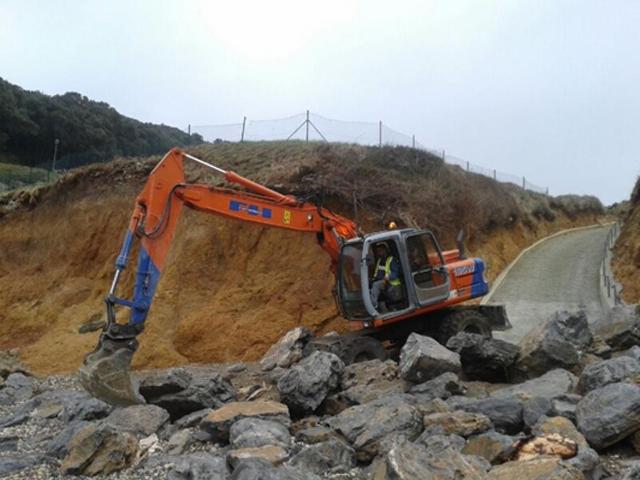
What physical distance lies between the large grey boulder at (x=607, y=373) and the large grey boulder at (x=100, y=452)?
16.2ft

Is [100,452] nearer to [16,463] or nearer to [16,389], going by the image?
[16,463]

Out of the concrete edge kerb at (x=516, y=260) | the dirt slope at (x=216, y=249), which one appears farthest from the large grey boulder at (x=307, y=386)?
the concrete edge kerb at (x=516, y=260)

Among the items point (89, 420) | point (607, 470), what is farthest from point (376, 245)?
point (607, 470)

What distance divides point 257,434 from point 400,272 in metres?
5.06

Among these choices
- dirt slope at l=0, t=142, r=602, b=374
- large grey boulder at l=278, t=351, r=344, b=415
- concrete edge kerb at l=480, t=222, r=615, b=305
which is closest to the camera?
large grey boulder at l=278, t=351, r=344, b=415

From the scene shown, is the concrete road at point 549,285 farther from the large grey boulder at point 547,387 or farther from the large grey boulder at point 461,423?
the large grey boulder at point 461,423

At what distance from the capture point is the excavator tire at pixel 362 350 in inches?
405

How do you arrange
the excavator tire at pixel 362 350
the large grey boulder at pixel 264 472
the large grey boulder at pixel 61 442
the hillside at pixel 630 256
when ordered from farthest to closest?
the hillside at pixel 630 256 → the excavator tire at pixel 362 350 → the large grey boulder at pixel 61 442 → the large grey boulder at pixel 264 472

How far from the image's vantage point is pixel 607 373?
6820mm

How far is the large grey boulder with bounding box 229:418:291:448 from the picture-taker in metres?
6.18

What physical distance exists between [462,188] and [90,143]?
3594cm

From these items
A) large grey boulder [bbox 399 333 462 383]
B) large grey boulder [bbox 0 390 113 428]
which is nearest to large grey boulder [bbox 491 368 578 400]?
large grey boulder [bbox 399 333 462 383]

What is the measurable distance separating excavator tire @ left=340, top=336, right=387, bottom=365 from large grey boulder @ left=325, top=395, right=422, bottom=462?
3469mm

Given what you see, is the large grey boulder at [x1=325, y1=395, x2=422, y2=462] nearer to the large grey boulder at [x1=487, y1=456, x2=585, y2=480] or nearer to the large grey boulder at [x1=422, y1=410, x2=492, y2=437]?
the large grey boulder at [x1=422, y1=410, x2=492, y2=437]
